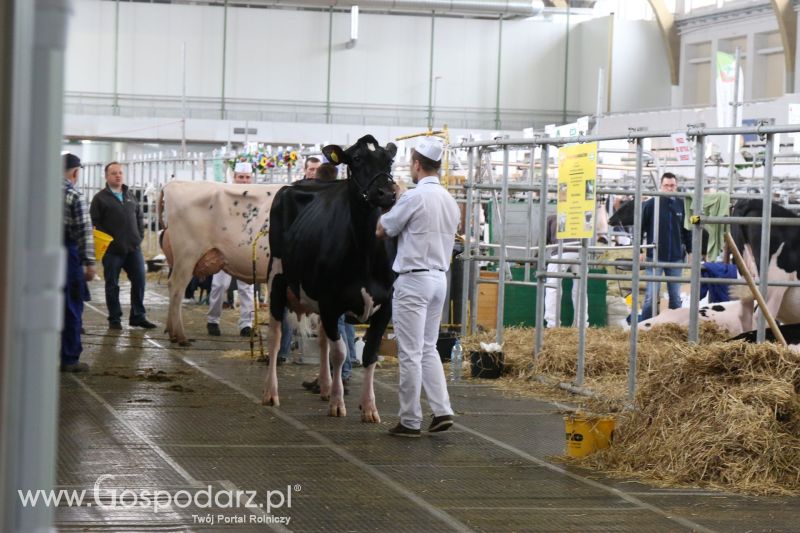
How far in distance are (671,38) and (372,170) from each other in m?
37.9

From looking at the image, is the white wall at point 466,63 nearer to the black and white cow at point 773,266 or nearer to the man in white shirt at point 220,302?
the man in white shirt at point 220,302

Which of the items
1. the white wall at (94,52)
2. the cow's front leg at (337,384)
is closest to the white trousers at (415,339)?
the cow's front leg at (337,384)

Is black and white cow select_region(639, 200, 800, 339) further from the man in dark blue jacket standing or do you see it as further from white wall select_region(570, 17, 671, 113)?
white wall select_region(570, 17, 671, 113)

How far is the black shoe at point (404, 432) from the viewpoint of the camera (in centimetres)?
778

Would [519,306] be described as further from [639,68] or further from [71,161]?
[639,68]

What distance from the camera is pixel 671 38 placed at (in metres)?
44.1

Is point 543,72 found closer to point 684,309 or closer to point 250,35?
point 250,35

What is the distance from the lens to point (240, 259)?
41.6ft

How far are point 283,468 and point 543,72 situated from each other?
41283 mm

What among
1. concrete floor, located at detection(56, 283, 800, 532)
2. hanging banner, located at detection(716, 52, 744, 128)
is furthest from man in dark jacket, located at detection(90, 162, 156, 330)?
hanging banner, located at detection(716, 52, 744, 128)

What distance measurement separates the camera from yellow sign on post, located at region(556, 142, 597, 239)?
963 centimetres

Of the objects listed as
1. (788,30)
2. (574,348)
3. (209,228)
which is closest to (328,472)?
(574,348)

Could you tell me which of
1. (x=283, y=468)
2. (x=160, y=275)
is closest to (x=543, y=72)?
(x=160, y=275)

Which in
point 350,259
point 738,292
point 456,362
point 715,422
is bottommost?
point 456,362
